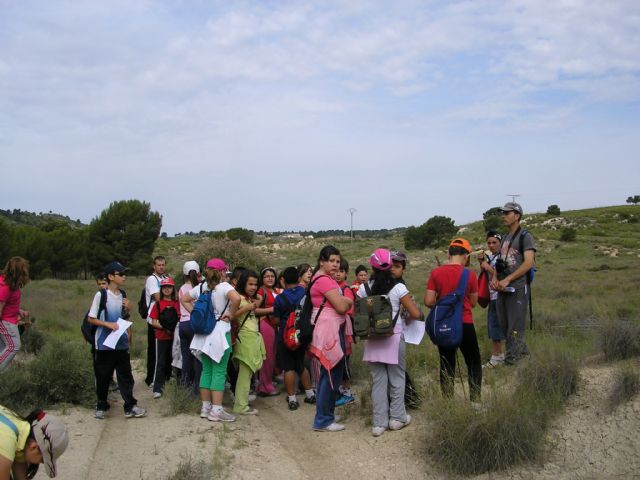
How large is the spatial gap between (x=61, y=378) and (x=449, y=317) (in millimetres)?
5001

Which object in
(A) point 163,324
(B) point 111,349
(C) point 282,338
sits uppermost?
(A) point 163,324

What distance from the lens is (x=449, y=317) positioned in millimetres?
5734

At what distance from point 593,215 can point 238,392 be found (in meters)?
62.8

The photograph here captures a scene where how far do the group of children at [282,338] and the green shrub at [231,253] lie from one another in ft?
17.1

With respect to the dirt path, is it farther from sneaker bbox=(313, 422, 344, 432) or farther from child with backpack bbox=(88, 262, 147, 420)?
child with backpack bbox=(88, 262, 147, 420)

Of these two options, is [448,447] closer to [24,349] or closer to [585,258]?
[24,349]

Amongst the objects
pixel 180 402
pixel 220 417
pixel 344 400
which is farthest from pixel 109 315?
pixel 344 400

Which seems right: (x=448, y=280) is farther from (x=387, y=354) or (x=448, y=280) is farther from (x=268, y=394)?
(x=268, y=394)

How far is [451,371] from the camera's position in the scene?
5.94 m

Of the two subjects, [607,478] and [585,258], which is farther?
[585,258]

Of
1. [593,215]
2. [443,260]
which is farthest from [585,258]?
[593,215]

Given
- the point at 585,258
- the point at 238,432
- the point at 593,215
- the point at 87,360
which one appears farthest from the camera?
the point at 593,215

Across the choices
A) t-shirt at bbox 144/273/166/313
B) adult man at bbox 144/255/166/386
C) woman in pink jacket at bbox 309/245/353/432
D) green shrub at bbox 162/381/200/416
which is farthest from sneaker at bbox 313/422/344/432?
t-shirt at bbox 144/273/166/313

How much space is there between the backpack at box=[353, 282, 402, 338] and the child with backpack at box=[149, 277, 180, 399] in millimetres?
3153
